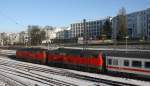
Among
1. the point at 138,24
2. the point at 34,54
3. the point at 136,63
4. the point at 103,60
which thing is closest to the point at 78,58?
the point at 103,60

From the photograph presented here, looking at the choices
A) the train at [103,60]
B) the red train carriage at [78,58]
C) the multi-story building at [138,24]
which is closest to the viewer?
the train at [103,60]

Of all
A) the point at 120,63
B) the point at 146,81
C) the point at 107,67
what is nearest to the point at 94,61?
the point at 107,67

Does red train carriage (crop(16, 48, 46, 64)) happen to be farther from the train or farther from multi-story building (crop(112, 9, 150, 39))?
multi-story building (crop(112, 9, 150, 39))

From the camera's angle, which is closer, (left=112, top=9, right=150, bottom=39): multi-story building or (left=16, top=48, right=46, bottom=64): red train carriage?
(left=16, top=48, right=46, bottom=64): red train carriage

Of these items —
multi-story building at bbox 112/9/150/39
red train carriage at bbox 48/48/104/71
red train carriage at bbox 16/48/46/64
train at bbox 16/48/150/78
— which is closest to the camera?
train at bbox 16/48/150/78

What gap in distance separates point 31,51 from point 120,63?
27.1m

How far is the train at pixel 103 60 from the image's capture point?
27078 millimetres

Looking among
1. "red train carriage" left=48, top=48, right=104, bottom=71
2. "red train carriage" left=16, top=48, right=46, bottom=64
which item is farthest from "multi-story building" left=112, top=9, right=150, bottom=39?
"red train carriage" left=48, top=48, right=104, bottom=71

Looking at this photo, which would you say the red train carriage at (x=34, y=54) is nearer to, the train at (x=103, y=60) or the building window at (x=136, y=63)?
the train at (x=103, y=60)

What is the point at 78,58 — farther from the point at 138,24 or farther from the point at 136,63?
the point at 138,24

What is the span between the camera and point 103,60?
108 feet

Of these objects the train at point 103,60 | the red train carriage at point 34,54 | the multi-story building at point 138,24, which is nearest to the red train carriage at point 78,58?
the train at point 103,60

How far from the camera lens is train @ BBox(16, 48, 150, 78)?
27.1 m

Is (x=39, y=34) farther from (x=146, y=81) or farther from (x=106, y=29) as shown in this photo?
(x=146, y=81)
